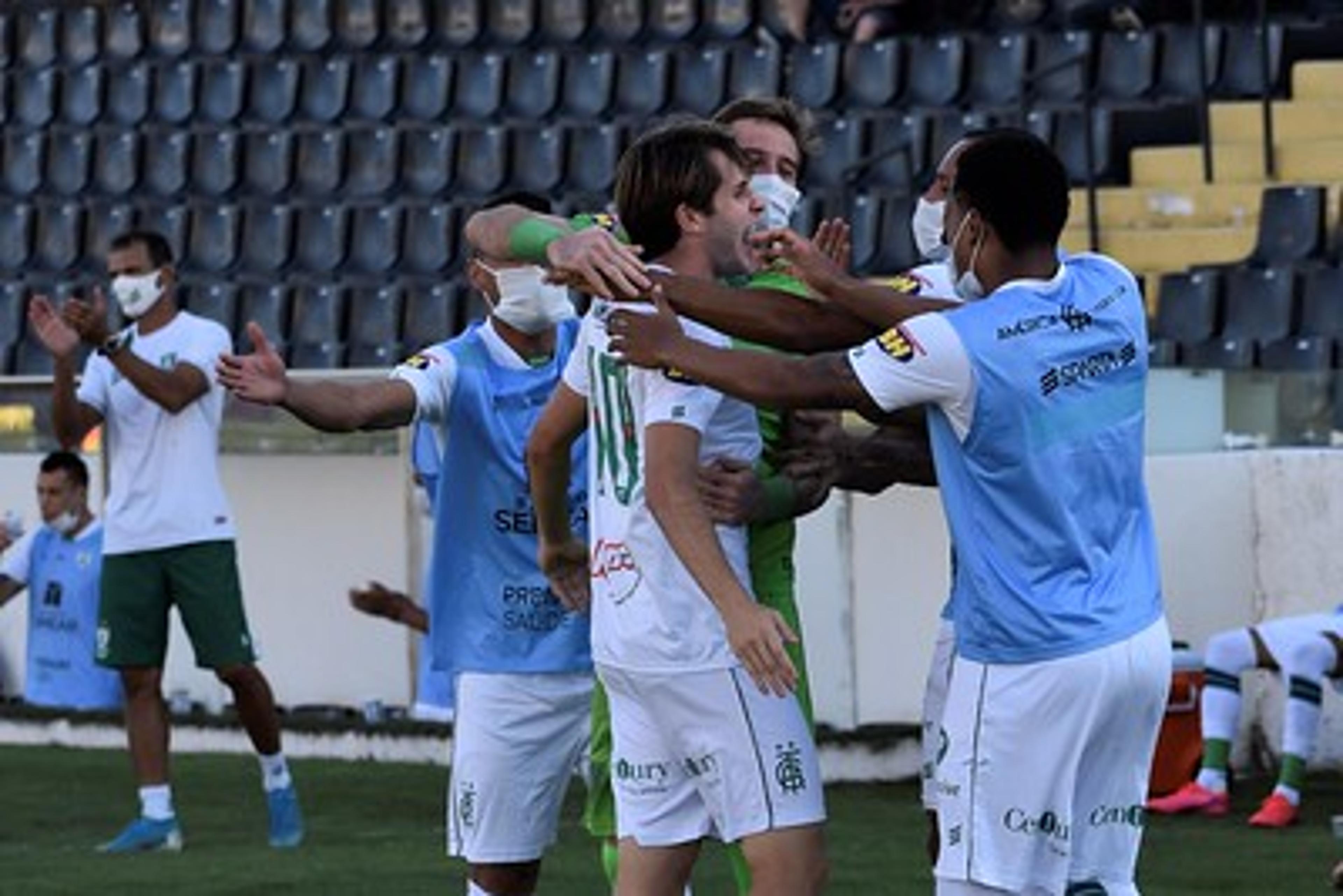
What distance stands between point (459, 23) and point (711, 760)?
1665 cm

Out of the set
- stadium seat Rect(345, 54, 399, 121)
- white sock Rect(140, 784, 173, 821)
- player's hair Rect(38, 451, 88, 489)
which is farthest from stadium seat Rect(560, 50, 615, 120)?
white sock Rect(140, 784, 173, 821)

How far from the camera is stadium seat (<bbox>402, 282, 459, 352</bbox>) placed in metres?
20.3

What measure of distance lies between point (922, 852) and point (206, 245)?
11690mm

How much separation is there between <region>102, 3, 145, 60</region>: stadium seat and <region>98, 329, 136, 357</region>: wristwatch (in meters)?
12.7

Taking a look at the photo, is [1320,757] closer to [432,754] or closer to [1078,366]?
[432,754]

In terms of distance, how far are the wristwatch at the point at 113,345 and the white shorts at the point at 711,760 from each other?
481cm

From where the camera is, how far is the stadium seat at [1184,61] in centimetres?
1866

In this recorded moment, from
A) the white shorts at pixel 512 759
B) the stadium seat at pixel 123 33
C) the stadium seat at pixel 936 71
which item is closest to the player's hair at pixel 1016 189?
the white shorts at pixel 512 759

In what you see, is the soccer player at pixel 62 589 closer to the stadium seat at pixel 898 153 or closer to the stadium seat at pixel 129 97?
the stadium seat at pixel 898 153

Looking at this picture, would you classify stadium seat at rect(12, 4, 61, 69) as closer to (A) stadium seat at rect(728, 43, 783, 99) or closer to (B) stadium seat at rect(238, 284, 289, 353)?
(B) stadium seat at rect(238, 284, 289, 353)

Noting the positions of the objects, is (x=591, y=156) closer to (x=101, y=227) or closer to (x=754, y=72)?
(x=754, y=72)

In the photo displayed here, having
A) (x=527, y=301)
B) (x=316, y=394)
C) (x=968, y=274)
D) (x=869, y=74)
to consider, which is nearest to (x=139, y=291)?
(x=527, y=301)

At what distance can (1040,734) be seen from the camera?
6.61 metres

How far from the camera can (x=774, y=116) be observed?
808 centimetres
